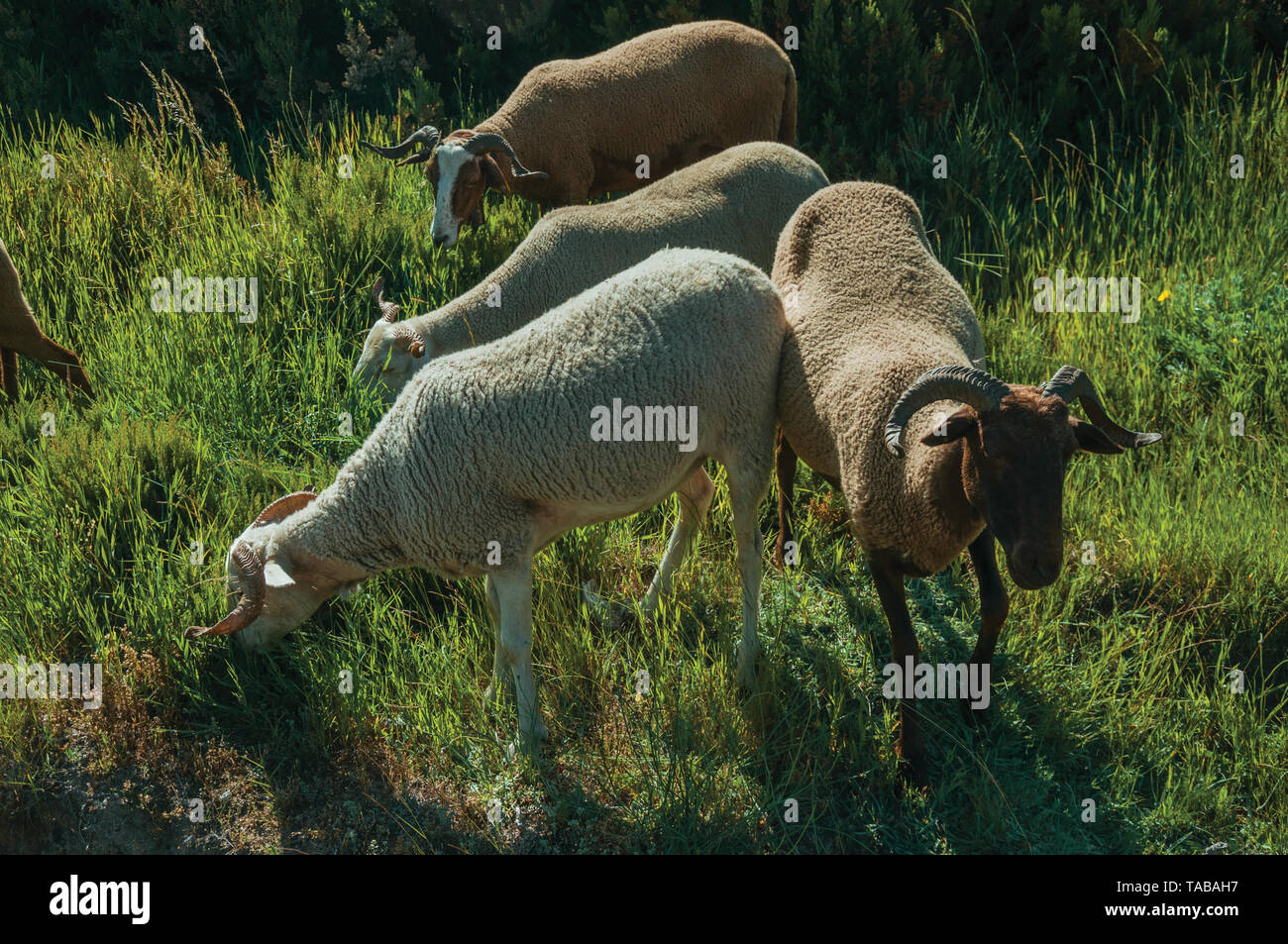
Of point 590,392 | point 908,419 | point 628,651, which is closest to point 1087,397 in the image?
point 908,419

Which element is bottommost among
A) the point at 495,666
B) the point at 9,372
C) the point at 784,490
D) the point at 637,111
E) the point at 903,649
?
the point at 495,666

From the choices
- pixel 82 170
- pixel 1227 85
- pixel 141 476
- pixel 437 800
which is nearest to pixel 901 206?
pixel 437 800

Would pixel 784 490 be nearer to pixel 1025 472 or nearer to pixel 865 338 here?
pixel 865 338

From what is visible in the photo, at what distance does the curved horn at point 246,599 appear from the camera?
4719mm

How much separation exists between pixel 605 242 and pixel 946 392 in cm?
292

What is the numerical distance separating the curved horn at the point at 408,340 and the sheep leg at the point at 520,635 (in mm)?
1638

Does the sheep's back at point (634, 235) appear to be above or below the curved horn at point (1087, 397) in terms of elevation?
above

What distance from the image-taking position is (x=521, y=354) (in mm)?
4848

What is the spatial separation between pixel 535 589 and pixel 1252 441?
11.6 feet

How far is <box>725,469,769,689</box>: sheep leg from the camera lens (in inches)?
197

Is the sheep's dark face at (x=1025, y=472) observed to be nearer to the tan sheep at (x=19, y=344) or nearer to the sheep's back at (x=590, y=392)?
the sheep's back at (x=590, y=392)

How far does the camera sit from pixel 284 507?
513 cm

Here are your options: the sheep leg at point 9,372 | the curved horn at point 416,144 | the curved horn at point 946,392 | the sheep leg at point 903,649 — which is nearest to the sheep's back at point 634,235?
the curved horn at point 416,144

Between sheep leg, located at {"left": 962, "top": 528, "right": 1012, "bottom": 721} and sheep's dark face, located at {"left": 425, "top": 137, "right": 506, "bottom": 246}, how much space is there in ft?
12.9
